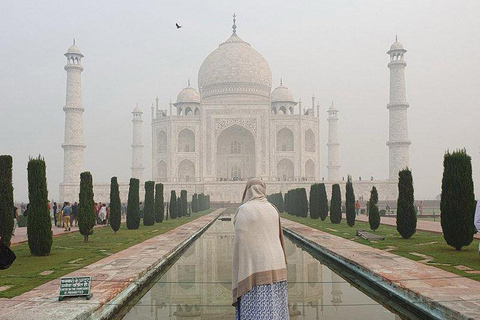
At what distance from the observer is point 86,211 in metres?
10.6

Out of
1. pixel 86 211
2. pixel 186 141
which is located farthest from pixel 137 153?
pixel 86 211

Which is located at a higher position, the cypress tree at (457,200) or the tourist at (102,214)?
the cypress tree at (457,200)

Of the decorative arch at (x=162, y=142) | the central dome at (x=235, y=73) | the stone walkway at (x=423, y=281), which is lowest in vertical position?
the stone walkway at (x=423, y=281)

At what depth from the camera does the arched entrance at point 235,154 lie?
4206cm

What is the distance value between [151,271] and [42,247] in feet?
9.17

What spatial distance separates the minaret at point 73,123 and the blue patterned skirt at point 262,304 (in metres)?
33.6

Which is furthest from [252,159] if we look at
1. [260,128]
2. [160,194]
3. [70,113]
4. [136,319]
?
[136,319]

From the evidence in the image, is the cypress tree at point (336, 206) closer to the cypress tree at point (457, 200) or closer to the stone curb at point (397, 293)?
the cypress tree at point (457, 200)

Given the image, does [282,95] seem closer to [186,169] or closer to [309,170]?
[309,170]

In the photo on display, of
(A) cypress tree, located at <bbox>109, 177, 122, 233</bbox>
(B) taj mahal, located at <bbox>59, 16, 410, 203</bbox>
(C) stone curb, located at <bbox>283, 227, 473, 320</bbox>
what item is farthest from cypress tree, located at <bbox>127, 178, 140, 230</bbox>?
(B) taj mahal, located at <bbox>59, 16, 410, 203</bbox>

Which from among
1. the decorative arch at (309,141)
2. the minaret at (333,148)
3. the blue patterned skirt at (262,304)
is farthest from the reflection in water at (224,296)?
the minaret at (333,148)

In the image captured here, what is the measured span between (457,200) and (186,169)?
3350cm

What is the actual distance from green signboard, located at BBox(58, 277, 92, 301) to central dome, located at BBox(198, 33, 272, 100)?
124 ft

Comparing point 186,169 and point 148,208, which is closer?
point 148,208
